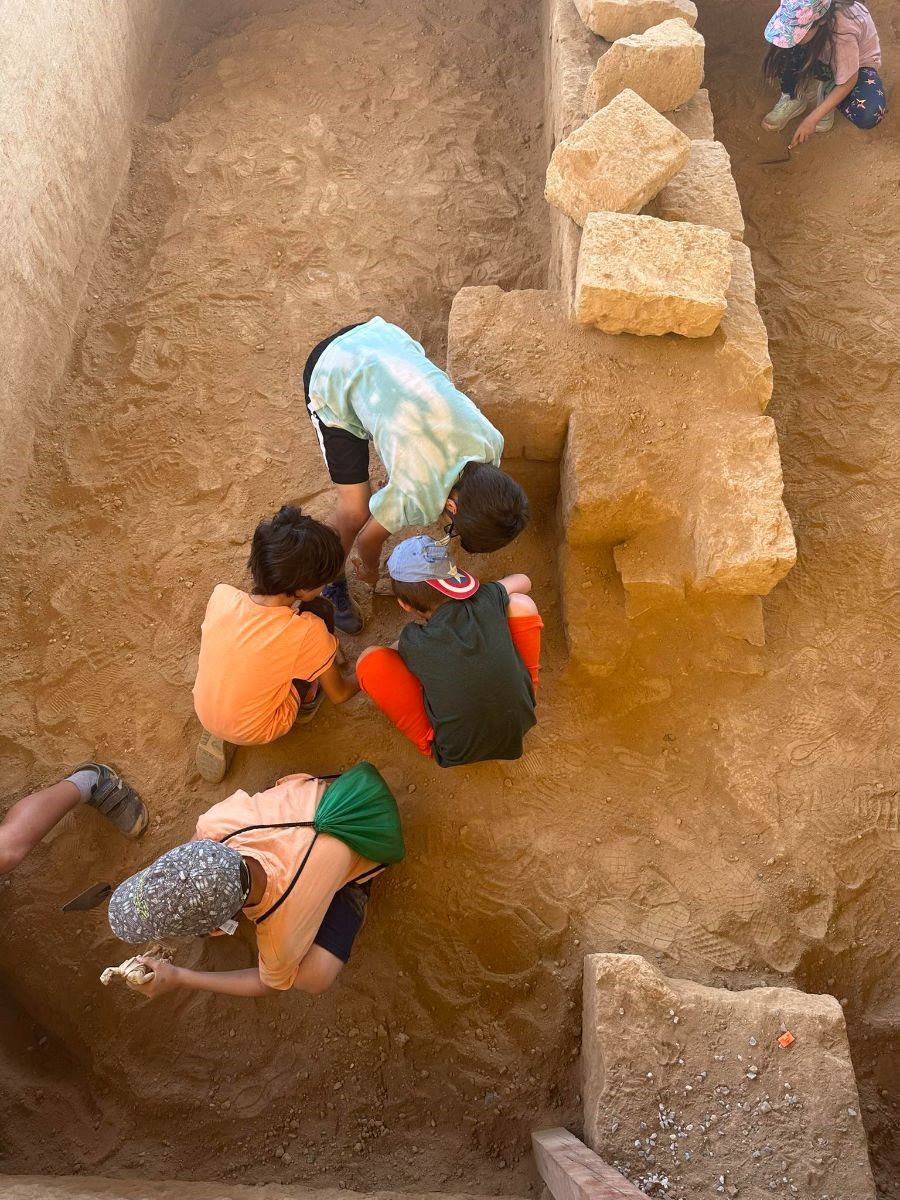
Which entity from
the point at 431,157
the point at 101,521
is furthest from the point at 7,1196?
the point at 431,157

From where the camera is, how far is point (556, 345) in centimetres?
289

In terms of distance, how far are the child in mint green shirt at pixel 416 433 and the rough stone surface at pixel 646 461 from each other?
426 mm

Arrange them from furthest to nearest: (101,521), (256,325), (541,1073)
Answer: (256,325), (101,521), (541,1073)

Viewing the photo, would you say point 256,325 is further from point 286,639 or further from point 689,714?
point 689,714

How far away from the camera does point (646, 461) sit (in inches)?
108

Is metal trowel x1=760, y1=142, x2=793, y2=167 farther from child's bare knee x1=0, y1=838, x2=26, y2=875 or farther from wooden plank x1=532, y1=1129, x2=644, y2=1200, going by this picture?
child's bare knee x1=0, y1=838, x2=26, y2=875

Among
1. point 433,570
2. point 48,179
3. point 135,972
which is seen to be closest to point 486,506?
point 433,570

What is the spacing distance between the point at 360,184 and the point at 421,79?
0.86 metres

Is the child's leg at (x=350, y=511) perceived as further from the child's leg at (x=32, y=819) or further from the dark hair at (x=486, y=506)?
the child's leg at (x=32, y=819)

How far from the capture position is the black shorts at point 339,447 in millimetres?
2623

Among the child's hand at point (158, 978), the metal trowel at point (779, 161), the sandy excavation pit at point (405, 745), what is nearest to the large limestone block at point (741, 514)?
the sandy excavation pit at point (405, 745)

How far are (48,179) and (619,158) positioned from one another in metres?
2.35

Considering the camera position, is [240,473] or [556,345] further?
[240,473]

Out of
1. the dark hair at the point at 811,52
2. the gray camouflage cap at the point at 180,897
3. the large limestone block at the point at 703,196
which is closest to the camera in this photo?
the gray camouflage cap at the point at 180,897
